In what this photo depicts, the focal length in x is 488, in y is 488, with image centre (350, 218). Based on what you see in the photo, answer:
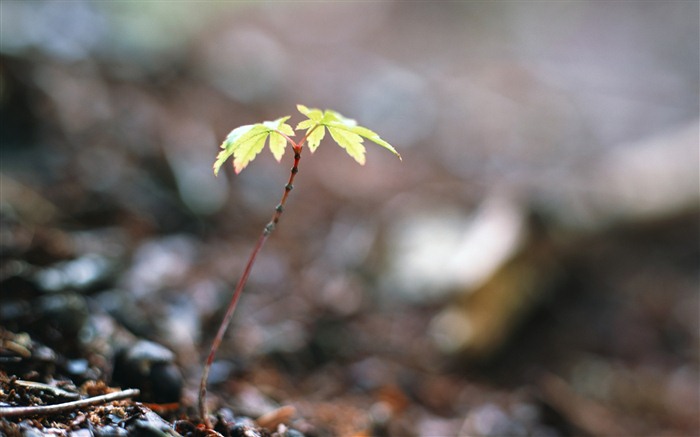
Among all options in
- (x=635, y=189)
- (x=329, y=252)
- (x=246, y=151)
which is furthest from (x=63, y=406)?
(x=635, y=189)

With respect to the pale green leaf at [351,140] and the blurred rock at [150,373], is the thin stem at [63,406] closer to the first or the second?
the blurred rock at [150,373]

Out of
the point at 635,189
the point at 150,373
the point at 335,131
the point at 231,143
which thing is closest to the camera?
the point at 231,143

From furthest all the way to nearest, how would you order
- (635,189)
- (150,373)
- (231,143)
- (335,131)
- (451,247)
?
(635,189)
(451,247)
(150,373)
(335,131)
(231,143)

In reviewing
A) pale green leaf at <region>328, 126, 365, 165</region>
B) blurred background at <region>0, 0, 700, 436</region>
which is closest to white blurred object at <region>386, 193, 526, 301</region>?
blurred background at <region>0, 0, 700, 436</region>

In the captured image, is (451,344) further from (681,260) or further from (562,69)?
(562,69)

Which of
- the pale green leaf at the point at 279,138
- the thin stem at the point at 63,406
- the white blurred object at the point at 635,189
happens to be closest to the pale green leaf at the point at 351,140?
the pale green leaf at the point at 279,138

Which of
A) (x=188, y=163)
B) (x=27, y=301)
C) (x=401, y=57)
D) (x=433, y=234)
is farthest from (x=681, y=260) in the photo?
(x=401, y=57)

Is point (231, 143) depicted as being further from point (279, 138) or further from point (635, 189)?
point (635, 189)
